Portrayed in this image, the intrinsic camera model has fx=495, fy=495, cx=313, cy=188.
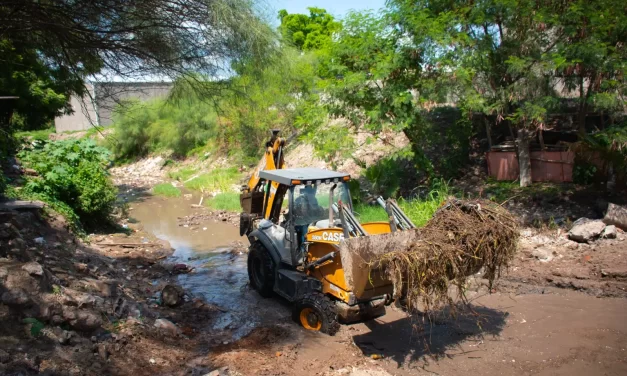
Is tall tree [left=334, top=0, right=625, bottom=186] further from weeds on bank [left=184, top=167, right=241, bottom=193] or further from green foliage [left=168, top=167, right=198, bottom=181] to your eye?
green foliage [left=168, top=167, right=198, bottom=181]

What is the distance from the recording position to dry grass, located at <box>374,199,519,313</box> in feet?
16.1

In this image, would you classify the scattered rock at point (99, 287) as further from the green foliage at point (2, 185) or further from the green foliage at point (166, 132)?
the green foliage at point (166, 132)

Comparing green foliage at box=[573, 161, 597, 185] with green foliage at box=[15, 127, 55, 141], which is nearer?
green foliage at box=[573, 161, 597, 185]

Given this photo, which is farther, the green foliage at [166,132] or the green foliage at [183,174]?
the green foliage at [166,132]

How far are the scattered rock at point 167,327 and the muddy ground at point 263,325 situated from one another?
0.7 inches

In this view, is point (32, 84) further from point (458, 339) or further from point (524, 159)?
point (524, 159)

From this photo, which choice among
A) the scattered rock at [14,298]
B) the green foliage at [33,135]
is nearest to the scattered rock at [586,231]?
the scattered rock at [14,298]

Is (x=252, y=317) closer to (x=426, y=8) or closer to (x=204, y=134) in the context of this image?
(x=426, y=8)

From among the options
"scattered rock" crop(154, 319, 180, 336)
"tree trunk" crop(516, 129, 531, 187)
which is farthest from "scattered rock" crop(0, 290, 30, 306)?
"tree trunk" crop(516, 129, 531, 187)

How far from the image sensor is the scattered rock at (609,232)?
359 inches

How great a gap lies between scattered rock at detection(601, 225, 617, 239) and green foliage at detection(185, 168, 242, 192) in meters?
13.6

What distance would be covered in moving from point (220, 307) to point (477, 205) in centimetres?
425

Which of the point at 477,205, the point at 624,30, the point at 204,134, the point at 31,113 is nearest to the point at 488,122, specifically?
the point at 624,30

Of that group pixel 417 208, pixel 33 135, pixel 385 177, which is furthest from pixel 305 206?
pixel 33 135
